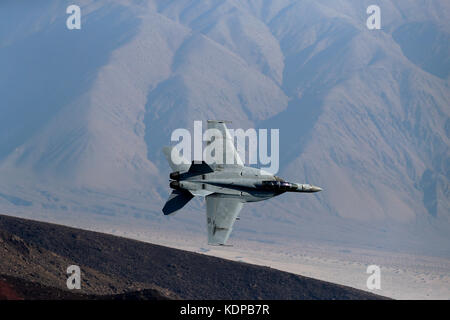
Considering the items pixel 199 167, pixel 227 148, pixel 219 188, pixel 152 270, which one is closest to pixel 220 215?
pixel 219 188

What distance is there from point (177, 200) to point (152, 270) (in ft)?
144

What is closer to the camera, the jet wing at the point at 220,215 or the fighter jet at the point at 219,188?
the jet wing at the point at 220,215

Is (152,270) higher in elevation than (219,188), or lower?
lower

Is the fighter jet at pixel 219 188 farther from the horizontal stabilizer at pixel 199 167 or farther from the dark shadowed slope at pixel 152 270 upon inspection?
the dark shadowed slope at pixel 152 270

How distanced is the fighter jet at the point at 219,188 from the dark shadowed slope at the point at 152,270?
35393mm

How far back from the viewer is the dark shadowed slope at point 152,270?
11194 centimetres

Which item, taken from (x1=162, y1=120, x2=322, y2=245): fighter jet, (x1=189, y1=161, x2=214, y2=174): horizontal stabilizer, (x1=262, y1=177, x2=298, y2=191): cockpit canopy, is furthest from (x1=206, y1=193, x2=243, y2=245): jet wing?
(x1=262, y1=177, x2=298, y2=191): cockpit canopy

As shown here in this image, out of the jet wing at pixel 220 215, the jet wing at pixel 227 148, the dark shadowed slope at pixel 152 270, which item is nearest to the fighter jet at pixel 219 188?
the jet wing at pixel 220 215

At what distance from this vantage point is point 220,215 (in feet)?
256

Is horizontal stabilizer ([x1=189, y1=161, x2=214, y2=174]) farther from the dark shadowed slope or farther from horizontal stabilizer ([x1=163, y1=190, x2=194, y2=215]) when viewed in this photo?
the dark shadowed slope

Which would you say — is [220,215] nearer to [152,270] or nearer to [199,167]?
[199,167]
